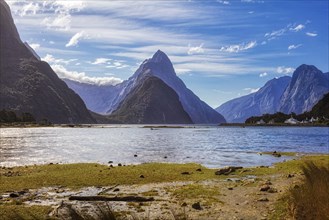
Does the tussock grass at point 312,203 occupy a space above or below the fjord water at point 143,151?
above

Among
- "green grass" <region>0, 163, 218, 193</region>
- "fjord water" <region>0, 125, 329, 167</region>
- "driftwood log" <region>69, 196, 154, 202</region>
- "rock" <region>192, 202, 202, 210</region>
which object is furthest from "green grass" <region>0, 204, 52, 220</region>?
"fjord water" <region>0, 125, 329, 167</region>

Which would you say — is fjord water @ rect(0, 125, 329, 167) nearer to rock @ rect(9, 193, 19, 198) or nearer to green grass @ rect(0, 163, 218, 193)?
green grass @ rect(0, 163, 218, 193)

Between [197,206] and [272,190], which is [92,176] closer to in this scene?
[197,206]

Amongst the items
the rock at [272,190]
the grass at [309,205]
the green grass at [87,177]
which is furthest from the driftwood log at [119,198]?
the rock at [272,190]

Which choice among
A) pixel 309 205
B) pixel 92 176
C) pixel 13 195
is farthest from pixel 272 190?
pixel 13 195

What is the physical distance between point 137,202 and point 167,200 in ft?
6.51

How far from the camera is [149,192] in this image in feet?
93.2

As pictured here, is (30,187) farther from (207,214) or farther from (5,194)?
(207,214)

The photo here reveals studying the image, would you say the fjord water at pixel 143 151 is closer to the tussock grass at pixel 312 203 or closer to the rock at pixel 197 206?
the rock at pixel 197 206

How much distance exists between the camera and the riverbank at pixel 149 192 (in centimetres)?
2139

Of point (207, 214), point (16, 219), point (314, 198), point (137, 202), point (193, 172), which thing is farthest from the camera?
point (193, 172)

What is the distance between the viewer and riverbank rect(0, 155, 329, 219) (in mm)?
21391

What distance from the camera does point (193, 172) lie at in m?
41.3

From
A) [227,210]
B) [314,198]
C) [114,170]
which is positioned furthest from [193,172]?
[314,198]
